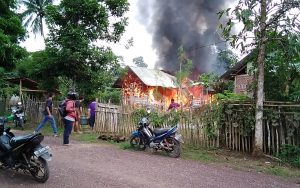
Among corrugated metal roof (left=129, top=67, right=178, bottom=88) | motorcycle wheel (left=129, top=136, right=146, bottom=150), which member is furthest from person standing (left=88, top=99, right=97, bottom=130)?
corrugated metal roof (left=129, top=67, right=178, bottom=88)

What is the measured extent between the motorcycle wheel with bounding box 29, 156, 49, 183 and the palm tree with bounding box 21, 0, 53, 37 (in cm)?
3525

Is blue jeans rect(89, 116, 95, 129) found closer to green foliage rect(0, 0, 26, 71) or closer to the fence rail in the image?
the fence rail

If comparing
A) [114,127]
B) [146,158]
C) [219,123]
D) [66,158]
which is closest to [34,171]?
[66,158]

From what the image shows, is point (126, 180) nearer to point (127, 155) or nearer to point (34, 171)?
point (34, 171)

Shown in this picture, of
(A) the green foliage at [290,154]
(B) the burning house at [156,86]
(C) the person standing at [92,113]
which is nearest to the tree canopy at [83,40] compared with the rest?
(C) the person standing at [92,113]

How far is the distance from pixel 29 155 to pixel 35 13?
36.7 m

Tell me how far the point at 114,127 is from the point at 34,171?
25.6 ft

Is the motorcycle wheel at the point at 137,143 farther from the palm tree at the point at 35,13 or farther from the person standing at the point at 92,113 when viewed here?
the palm tree at the point at 35,13

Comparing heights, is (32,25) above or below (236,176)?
above

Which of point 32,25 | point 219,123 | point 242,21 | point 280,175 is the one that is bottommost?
point 280,175

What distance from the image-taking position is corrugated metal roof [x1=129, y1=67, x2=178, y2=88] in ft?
105

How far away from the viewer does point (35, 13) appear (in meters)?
39.9

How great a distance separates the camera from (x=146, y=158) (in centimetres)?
899

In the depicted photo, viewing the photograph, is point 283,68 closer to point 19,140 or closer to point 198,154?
point 198,154
